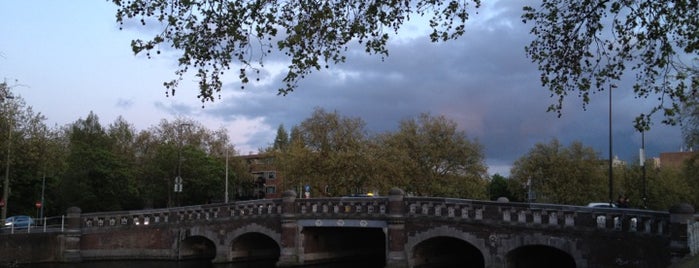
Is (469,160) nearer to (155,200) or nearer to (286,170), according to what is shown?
(286,170)

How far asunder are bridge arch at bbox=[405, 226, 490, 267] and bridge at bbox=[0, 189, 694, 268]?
5cm

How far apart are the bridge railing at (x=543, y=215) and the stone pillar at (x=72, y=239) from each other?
63.9ft

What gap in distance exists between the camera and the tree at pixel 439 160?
51.1m

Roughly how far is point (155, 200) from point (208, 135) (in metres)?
10.4

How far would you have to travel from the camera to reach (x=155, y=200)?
239 feet

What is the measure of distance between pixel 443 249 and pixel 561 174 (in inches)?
945

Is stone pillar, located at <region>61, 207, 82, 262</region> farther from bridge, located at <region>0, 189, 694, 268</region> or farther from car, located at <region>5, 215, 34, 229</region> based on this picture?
car, located at <region>5, 215, 34, 229</region>

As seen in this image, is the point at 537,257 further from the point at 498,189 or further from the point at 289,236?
the point at 498,189

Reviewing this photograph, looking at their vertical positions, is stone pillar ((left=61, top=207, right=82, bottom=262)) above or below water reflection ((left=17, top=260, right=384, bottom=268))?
above

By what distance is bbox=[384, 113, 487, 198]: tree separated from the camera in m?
51.1

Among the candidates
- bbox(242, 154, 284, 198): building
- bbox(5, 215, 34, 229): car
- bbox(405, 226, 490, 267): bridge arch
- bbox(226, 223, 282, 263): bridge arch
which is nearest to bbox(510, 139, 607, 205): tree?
bbox(405, 226, 490, 267): bridge arch

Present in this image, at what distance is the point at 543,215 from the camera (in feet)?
82.8

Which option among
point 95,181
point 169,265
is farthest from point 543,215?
point 95,181

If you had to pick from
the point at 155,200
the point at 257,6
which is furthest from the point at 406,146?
the point at 257,6
